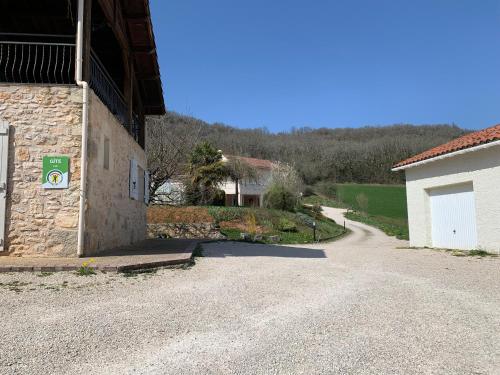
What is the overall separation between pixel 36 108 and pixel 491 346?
8.22 metres

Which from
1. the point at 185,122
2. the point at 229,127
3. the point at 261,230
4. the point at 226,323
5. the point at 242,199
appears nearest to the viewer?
the point at 226,323

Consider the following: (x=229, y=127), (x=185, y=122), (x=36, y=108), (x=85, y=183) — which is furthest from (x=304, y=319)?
(x=229, y=127)

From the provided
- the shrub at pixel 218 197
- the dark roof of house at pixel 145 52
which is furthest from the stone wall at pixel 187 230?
the shrub at pixel 218 197

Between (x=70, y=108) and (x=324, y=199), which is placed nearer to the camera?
(x=70, y=108)

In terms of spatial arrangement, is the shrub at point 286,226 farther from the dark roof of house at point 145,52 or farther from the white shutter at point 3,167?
the white shutter at point 3,167

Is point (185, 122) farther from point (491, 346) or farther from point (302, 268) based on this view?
point (491, 346)

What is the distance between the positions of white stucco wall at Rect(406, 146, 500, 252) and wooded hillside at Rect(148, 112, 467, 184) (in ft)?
134

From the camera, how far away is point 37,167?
7914 mm

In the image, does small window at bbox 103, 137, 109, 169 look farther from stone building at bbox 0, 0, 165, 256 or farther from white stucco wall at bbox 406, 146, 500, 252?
white stucco wall at bbox 406, 146, 500, 252

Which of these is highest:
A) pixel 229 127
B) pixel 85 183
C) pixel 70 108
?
pixel 229 127

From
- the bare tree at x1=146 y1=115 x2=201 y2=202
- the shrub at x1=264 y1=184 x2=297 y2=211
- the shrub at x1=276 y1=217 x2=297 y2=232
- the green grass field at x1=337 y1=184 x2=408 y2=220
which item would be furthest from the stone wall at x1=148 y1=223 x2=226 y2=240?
the green grass field at x1=337 y1=184 x2=408 y2=220

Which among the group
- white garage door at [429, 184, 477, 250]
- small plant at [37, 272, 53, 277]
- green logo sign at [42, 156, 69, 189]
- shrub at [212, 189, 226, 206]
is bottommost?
small plant at [37, 272, 53, 277]

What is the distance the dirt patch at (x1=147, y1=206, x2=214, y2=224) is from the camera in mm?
22391

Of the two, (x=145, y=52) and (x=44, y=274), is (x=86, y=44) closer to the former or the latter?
(x=145, y=52)
